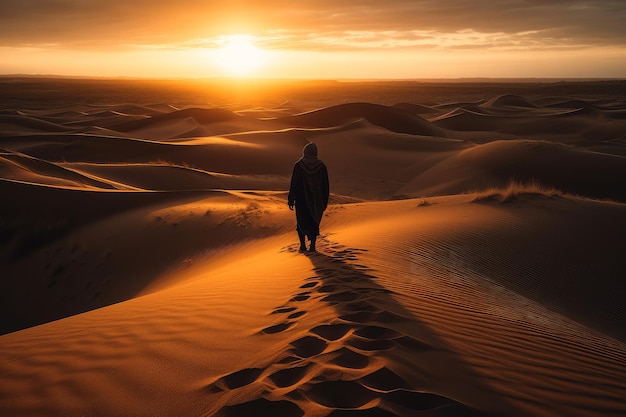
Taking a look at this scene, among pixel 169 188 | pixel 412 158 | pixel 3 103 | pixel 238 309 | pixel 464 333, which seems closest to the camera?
pixel 464 333

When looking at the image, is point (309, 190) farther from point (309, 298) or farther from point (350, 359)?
point (350, 359)

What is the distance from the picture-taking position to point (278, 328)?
13.1 feet

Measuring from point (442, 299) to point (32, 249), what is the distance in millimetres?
9577

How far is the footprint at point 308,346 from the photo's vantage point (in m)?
3.33

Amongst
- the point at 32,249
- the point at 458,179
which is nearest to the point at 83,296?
the point at 32,249

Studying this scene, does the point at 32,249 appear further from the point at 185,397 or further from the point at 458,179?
the point at 458,179

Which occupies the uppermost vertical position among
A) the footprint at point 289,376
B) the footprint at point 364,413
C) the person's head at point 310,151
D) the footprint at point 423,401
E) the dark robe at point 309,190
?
the person's head at point 310,151

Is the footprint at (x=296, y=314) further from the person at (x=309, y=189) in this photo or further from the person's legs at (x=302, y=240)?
the person's legs at (x=302, y=240)

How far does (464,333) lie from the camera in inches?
149

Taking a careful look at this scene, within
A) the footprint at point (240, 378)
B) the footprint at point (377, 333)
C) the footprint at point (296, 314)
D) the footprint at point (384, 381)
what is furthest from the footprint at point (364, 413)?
the footprint at point (296, 314)

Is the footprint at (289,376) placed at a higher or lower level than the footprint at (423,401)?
lower

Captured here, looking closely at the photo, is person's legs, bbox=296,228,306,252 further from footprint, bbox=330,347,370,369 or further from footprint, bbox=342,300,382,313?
footprint, bbox=330,347,370,369

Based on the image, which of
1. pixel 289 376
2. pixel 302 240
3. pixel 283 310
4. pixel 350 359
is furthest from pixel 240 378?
pixel 302 240

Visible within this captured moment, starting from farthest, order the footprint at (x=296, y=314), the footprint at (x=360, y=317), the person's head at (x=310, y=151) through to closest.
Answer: the person's head at (x=310, y=151)
the footprint at (x=296, y=314)
the footprint at (x=360, y=317)
